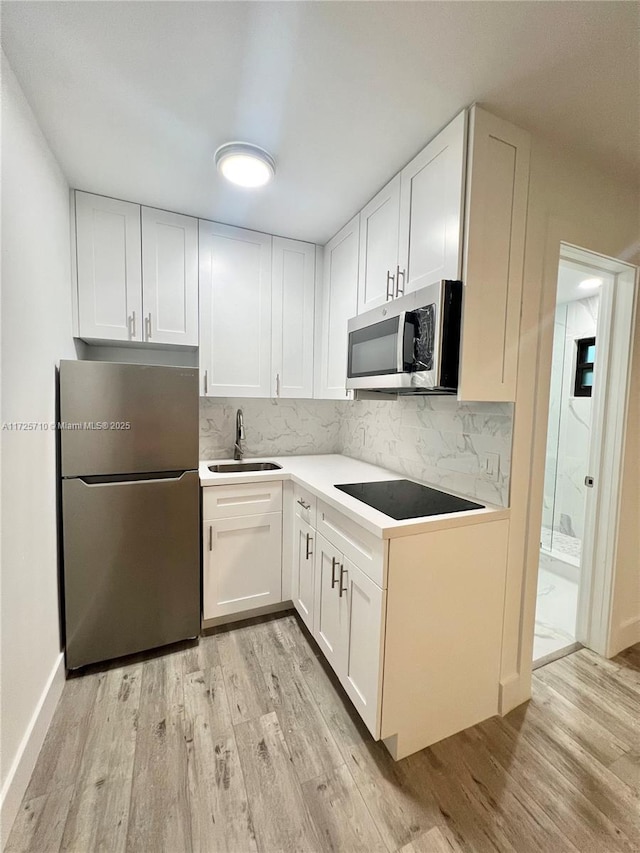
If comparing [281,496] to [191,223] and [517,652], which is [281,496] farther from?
[191,223]

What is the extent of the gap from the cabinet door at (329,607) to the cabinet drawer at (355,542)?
63mm

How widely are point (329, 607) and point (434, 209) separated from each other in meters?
1.81

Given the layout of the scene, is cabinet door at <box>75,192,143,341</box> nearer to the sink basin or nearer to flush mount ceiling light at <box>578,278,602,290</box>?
the sink basin

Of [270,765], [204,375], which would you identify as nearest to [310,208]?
[204,375]

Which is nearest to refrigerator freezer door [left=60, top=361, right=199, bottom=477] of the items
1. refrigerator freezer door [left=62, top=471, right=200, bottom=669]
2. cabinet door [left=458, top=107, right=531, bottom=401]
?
refrigerator freezer door [left=62, top=471, right=200, bottom=669]

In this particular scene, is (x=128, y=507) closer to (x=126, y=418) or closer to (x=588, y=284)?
(x=126, y=418)

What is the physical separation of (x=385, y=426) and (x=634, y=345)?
4.52 ft

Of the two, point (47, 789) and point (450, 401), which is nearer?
point (47, 789)

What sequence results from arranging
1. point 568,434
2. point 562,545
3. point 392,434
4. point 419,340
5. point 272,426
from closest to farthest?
point 419,340
point 392,434
point 272,426
point 562,545
point 568,434

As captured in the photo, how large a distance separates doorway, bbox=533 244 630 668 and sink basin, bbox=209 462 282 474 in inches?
72.3

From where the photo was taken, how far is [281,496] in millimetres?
2135

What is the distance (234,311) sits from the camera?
2.27 meters

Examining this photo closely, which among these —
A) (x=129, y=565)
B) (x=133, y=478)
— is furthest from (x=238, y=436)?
(x=129, y=565)

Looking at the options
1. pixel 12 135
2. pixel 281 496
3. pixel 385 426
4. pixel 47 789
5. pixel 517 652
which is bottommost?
pixel 47 789
